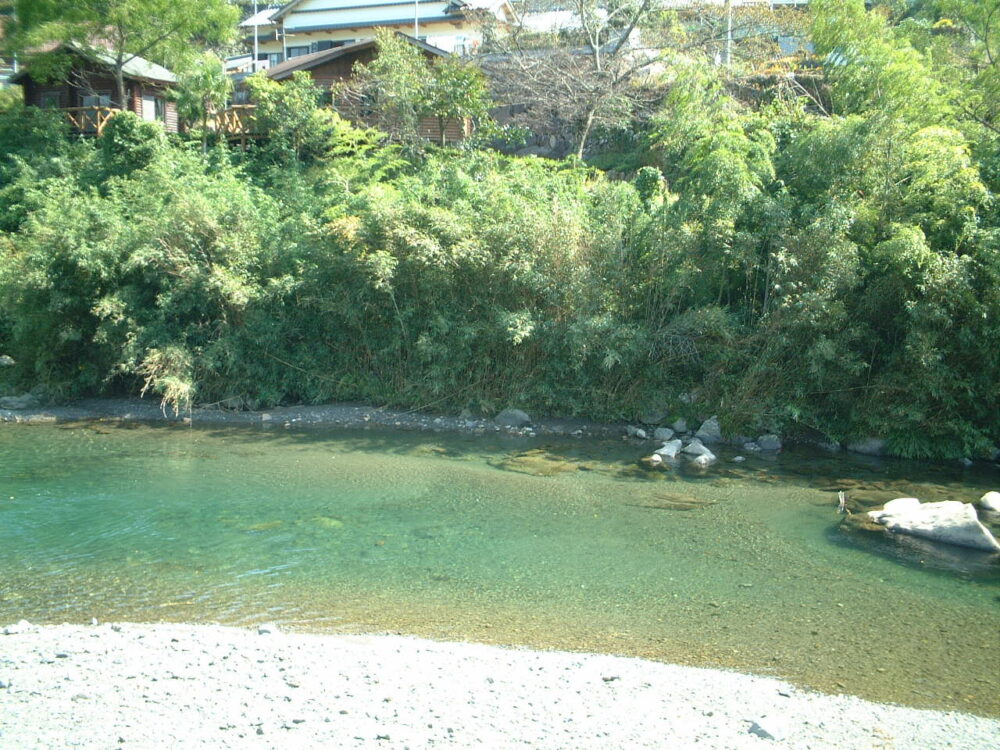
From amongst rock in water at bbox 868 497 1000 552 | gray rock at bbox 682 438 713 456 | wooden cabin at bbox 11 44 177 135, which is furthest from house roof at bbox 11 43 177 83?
rock in water at bbox 868 497 1000 552

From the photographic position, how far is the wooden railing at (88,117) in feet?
83.4

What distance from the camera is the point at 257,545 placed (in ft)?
29.7

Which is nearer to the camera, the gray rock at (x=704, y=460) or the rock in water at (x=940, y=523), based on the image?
the rock in water at (x=940, y=523)

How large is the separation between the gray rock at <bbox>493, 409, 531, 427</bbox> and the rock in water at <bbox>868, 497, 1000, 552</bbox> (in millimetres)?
6520

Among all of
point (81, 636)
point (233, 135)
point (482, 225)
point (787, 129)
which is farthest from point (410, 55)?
point (81, 636)

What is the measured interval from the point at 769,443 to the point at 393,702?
9.76 meters

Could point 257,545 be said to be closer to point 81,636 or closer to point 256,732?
point 81,636

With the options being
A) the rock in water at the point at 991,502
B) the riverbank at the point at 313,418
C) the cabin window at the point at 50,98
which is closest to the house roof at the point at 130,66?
the cabin window at the point at 50,98

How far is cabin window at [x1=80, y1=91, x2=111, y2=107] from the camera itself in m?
28.7

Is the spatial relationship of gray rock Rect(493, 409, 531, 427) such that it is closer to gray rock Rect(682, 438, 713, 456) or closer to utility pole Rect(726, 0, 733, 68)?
gray rock Rect(682, 438, 713, 456)

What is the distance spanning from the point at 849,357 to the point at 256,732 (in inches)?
438

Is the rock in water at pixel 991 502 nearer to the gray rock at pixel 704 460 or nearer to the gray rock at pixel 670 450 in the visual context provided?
the gray rock at pixel 704 460

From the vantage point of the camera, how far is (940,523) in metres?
9.30

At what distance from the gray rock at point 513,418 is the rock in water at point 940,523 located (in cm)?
652
